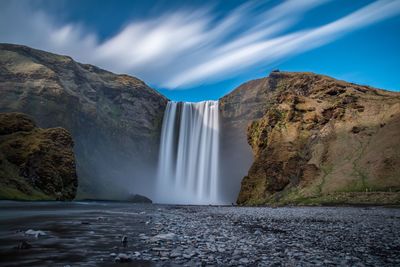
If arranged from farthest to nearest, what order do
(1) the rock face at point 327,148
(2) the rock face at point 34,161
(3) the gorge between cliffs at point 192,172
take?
(2) the rock face at point 34,161
(1) the rock face at point 327,148
(3) the gorge between cliffs at point 192,172

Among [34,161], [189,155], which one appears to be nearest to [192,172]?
[189,155]

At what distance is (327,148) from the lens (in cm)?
8831

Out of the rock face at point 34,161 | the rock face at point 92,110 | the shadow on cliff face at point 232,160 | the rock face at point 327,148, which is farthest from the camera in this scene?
the rock face at point 92,110

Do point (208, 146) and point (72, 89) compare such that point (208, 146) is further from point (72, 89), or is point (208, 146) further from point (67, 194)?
point (72, 89)

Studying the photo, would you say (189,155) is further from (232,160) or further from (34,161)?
(34,161)

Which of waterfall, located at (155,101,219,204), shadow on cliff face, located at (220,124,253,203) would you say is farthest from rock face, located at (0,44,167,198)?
shadow on cliff face, located at (220,124,253,203)

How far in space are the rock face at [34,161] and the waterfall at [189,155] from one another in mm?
53597

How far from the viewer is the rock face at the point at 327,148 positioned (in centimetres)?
6869

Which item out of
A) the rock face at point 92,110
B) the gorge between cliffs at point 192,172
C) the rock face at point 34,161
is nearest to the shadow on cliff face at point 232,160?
the gorge between cliffs at point 192,172

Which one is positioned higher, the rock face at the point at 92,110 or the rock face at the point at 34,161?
the rock face at the point at 92,110

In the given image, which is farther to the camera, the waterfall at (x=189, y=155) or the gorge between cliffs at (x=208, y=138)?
the waterfall at (x=189, y=155)

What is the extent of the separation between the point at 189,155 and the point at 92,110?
5872 cm

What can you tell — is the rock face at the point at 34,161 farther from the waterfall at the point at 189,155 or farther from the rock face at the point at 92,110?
the waterfall at the point at 189,155

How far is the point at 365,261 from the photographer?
9422 mm
